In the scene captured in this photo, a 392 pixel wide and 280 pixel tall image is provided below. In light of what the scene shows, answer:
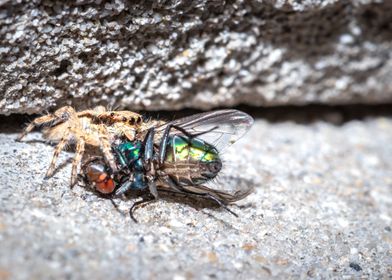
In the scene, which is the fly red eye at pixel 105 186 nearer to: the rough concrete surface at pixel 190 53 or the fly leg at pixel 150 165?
the fly leg at pixel 150 165

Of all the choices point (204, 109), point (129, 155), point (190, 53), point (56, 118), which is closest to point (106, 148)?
point (129, 155)

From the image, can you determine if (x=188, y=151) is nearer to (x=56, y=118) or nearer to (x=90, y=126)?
(x=90, y=126)

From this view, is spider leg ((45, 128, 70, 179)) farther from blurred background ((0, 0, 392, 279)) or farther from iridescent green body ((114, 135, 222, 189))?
iridescent green body ((114, 135, 222, 189))

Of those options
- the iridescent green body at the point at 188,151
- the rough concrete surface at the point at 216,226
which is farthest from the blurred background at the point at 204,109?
the iridescent green body at the point at 188,151

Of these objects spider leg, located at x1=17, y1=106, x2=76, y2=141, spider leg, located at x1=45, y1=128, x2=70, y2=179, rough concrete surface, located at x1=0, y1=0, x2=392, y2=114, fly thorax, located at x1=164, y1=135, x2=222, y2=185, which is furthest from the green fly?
rough concrete surface, located at x1=0, y1=0, x2=392, y2=114

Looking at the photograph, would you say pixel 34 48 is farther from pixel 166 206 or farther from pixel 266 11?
pixel 266 11

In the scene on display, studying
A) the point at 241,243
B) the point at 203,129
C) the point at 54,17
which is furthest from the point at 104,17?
the point at 241,243
